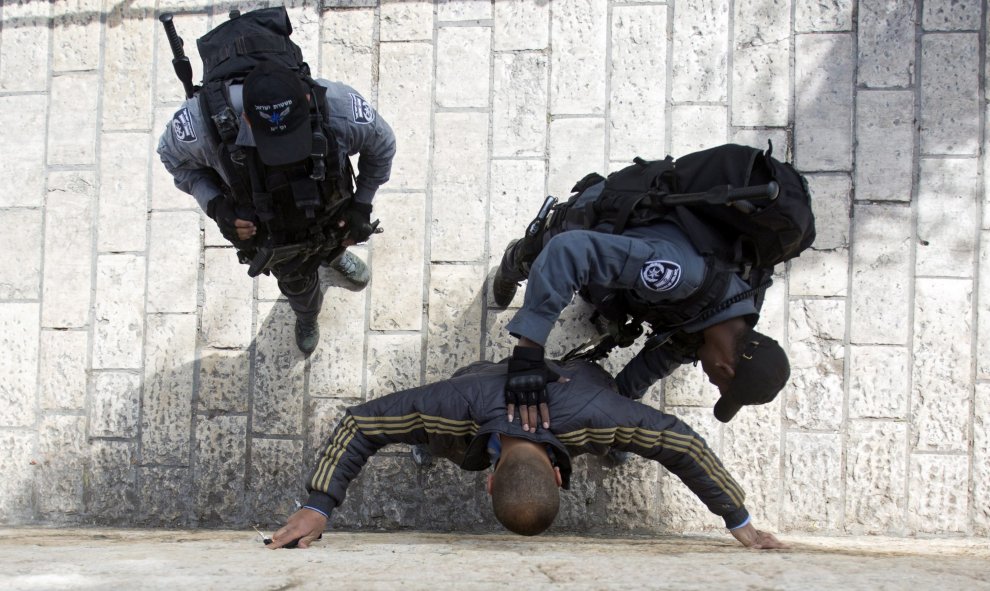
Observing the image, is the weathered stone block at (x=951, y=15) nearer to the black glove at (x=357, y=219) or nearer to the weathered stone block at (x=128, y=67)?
the black glove at (x=357, y=219)

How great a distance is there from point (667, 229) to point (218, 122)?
73.3 inches

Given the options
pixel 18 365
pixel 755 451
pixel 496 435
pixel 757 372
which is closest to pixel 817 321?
pixel 755 451

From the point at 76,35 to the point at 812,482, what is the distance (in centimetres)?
522

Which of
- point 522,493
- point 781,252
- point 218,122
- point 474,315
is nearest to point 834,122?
point 781,252

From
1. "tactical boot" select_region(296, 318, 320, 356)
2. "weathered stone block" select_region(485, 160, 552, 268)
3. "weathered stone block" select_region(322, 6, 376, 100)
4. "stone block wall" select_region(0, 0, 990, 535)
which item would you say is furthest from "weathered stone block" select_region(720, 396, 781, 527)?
"weathered stone block" select_region(322, 6, 376, 100)

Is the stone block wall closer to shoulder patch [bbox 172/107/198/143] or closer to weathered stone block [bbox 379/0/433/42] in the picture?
weathered stone block [bbox 379/0/433/42]

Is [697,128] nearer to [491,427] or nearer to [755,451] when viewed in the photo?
[755,451]

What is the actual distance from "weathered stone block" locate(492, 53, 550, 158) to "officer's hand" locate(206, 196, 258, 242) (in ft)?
5.72

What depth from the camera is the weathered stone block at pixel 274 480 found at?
15.7ft

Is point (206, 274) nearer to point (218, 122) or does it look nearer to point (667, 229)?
point (218, 122)

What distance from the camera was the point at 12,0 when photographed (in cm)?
523

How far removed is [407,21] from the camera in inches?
197

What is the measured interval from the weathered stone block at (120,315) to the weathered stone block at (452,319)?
5.82 feet

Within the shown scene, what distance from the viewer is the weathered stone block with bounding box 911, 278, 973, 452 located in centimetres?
459
